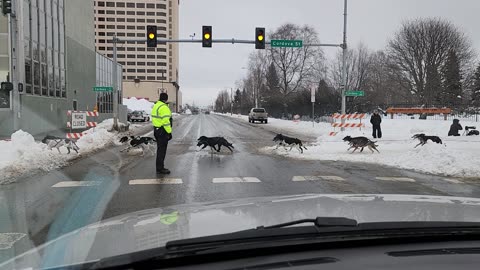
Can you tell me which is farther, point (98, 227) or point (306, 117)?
point (306, 117)

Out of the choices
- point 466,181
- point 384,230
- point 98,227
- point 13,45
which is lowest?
point 466,181

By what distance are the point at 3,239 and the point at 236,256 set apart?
473 cm

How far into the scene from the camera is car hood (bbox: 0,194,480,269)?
2.27m

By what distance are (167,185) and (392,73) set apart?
207 feet

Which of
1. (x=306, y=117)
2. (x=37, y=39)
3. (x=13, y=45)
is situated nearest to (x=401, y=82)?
(x=306, y=117)

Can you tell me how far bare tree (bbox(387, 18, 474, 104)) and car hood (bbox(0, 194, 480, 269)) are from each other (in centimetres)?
6340

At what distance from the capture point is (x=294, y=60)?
239 feet

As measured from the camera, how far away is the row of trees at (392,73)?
203 ft

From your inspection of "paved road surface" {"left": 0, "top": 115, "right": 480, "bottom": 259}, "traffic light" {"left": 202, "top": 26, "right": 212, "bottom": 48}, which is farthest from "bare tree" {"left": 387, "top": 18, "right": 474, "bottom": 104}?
"paved road surface" {"left": 0, "top": 115, "right": 480, "bottom": 259}

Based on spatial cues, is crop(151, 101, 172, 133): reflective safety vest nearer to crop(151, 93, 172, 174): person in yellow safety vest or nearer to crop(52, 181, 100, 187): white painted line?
crop(151, 93, 172, 174): person in yellow safety vest

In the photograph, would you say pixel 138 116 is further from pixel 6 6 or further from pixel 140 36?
pixel 140 36

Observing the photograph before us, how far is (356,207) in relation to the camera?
3031 millimetres

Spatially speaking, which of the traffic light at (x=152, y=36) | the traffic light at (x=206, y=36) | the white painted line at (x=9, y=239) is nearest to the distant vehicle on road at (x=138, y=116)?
the traffic light at (x=152, y=36)

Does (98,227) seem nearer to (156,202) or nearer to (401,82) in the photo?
(156,202)
